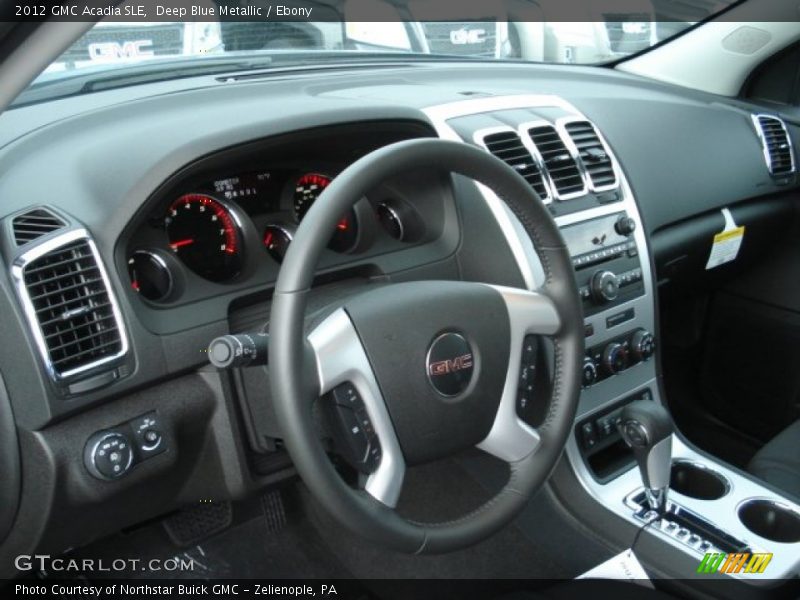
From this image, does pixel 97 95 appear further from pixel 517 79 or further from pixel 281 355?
pixel 517 79

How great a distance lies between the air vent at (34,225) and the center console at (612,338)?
33.9 inches

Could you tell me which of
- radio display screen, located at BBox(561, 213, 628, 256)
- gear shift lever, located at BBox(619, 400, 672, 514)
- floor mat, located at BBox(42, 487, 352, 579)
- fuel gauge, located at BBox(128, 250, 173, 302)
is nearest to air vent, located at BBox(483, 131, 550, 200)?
radio display screen, located at BBox(561, 213, 628, 256)

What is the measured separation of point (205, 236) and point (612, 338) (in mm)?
1009

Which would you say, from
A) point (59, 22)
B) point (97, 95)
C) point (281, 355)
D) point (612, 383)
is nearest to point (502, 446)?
point (281, 355)

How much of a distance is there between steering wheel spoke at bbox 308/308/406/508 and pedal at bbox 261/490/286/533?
0.86 metres

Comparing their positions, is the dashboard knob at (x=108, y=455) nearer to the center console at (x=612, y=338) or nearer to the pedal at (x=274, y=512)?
the pedal at (x=274, y=512)

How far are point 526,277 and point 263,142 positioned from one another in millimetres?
623

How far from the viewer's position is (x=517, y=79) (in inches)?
98.6

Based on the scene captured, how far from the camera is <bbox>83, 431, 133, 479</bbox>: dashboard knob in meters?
1.35

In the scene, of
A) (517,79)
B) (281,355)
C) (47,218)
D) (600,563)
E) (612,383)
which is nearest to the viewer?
(281,355)

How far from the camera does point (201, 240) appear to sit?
1530 mm

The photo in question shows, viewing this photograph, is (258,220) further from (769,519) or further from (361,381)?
(769,519)

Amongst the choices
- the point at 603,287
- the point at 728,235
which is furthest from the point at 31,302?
the point at 728,235

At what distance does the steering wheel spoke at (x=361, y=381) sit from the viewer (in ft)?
3.99
